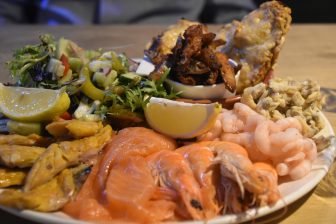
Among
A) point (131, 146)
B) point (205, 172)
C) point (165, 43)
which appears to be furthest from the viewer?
point (165, 43)

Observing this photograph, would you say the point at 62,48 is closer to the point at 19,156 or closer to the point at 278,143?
the point at 19,156

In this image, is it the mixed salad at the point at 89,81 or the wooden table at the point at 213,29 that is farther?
the wooden table at the point at 213,29

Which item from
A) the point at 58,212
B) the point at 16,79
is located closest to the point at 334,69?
the point at 16,79

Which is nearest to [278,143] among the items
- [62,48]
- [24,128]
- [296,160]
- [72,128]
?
[296,160]

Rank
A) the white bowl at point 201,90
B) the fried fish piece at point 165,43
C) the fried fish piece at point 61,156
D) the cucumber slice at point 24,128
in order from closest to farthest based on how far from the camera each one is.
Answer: the fried fish piece at point 61,156 < the cucumber slice at point 24,128 < the white bowl at point 201,90 < the fried fish piece at point 165,43

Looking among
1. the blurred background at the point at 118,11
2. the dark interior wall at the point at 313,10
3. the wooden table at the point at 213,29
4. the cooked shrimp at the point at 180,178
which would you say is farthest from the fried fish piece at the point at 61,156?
the dark interior wall at the point at 313,10

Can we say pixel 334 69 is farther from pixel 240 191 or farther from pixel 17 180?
pixel 17 180

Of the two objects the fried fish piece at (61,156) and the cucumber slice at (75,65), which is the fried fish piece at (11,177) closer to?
the fried fish piece at (61,156)
